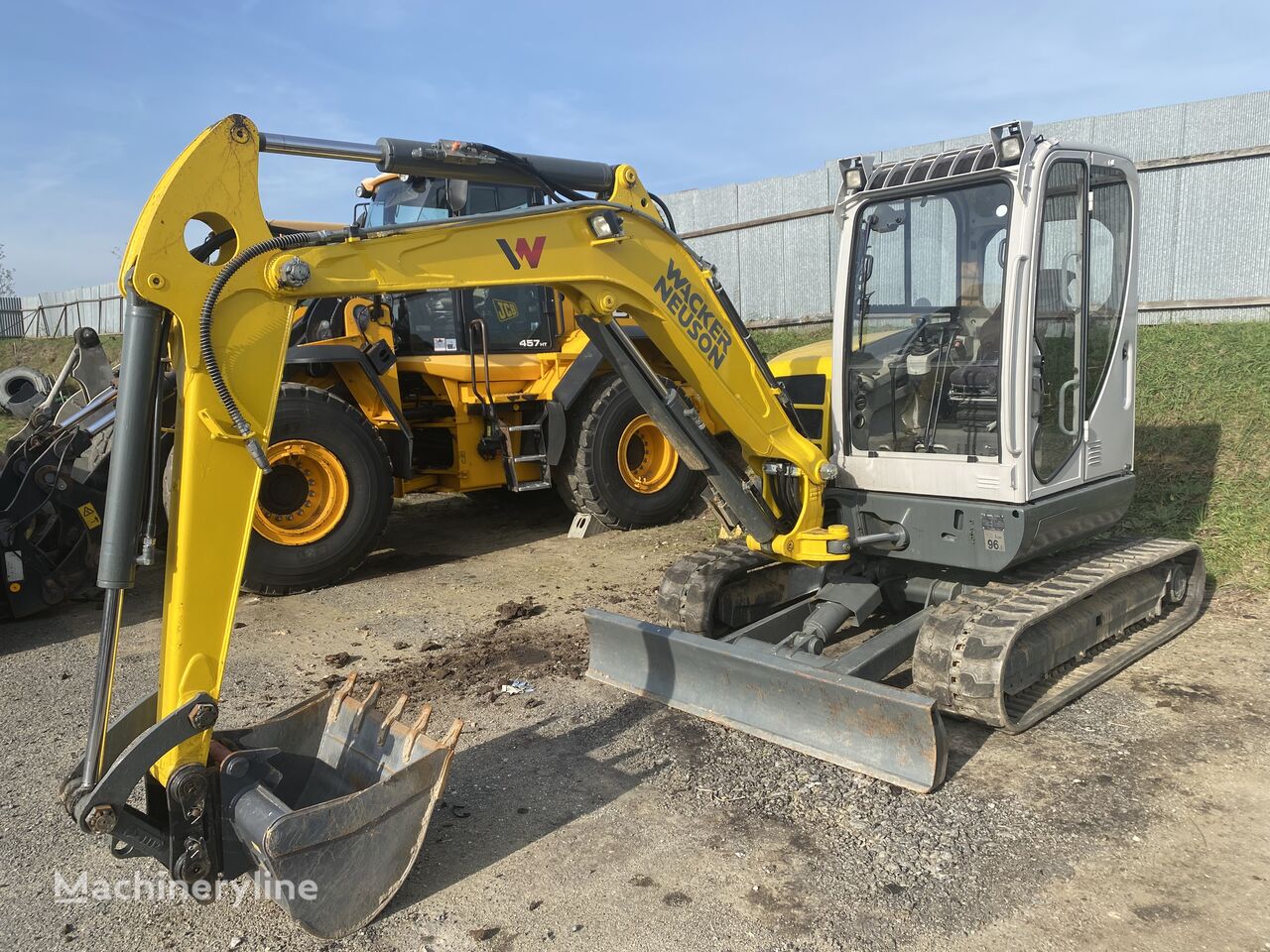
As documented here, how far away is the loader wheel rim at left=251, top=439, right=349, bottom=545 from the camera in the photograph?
654cm

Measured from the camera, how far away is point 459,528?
8.80m

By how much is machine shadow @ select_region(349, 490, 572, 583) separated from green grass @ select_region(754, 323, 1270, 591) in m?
4.80

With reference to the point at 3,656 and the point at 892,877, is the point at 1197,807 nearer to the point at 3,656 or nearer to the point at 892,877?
the point at 892,877

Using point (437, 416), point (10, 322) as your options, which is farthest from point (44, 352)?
point (437, 416)

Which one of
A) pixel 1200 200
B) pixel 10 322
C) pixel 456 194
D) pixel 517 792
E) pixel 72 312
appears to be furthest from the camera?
pixel 10 322

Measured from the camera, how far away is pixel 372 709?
3479mm

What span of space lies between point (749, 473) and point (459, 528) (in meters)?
4.48

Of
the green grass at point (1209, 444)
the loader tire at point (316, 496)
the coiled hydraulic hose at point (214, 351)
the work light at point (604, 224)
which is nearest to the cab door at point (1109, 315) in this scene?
the green grass at point (1209, 444)

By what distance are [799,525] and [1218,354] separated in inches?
232

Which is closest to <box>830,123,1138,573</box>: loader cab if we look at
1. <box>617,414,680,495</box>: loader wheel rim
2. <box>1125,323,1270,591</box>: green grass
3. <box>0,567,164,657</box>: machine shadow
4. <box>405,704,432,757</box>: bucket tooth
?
<box>1125,323,1270,591</box>: green grass

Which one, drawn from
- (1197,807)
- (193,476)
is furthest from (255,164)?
(1197,807)

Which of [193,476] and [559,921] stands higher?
[193,476]

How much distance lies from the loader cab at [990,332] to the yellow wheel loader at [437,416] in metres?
2.18

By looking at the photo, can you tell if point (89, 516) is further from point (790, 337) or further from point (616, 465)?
point (790, 337)
